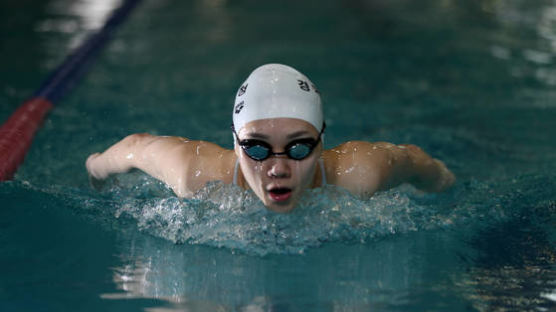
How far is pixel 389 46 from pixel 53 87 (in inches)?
121

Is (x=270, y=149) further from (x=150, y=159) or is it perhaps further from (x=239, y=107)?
(x=150, y=159)

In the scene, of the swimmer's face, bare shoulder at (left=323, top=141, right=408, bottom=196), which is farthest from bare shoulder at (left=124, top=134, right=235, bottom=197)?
bare shoulder at (left=323, top=141, right=408, bottom=196)

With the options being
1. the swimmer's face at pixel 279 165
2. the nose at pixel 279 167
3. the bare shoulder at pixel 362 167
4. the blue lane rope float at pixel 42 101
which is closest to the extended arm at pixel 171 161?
the swimmer's face at pixel 279 165

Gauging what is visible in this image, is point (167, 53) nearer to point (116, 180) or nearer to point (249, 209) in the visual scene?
point (116, 180)

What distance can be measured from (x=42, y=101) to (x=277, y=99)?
8.43ft

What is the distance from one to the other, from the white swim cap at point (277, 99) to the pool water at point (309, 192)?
0.36 metres

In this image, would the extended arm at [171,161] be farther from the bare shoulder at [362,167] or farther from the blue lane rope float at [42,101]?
the blue lane rope float at [42,101]

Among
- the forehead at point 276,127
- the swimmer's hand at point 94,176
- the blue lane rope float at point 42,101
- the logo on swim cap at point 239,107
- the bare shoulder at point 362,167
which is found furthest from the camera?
the blue lane rope float at point 42,101

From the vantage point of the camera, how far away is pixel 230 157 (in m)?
2.77

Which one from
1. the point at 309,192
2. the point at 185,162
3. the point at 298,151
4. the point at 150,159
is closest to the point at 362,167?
the point at 309,192

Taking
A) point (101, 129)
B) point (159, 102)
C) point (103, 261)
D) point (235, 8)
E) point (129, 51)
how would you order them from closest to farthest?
1. point (103, 261)
2. point (101, 129)
3. point (159, 102)
4. point (129, 51)
5. point (235, 8)

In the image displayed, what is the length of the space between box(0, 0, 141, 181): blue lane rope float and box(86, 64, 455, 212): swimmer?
65cm

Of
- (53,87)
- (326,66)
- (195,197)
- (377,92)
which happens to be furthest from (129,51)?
(195,197)

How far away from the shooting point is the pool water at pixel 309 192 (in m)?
2.21
